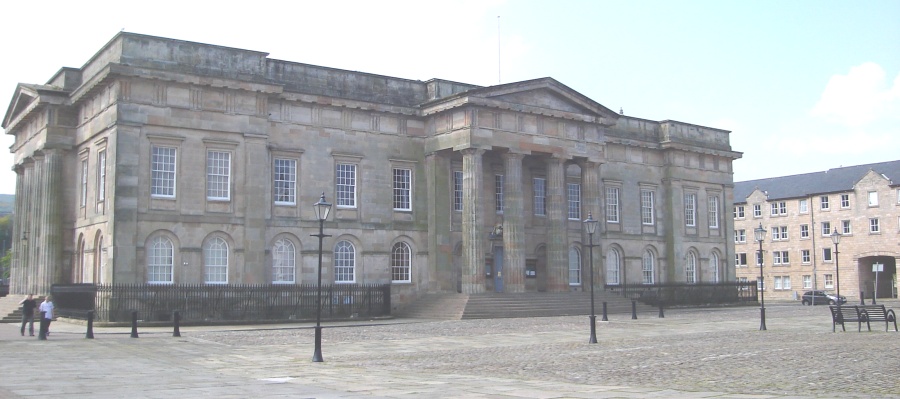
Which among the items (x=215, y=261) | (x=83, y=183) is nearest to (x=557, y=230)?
(x=215, y=261)

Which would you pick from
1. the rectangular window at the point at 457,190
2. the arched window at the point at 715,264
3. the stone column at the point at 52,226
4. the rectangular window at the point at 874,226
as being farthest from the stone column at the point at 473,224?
the rectangular window at the point at 874,226

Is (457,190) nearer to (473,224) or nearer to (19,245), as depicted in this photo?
(473,224)

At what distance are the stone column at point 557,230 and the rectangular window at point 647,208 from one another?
11.3 meters

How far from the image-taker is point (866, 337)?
81.5 feet

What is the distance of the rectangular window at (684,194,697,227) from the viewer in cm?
5538

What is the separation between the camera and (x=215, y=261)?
37.3 meters

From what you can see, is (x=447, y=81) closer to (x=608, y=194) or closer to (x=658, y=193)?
(x=608, y=194)

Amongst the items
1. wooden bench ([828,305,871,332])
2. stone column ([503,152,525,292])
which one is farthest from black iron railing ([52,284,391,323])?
wooden bench ([828,305,871,332])

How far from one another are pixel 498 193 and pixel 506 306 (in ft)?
26.0

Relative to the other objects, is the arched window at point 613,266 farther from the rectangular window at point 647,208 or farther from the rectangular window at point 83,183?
the rectangular window at point 83,183

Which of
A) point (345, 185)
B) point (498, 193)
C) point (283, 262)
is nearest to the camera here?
point (283, 262)

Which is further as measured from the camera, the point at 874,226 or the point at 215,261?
the point at 874,226

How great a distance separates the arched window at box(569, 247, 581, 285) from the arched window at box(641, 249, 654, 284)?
19.2 ft

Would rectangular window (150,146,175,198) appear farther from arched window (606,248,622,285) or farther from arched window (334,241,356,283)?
arched window (606,248,622,285)
